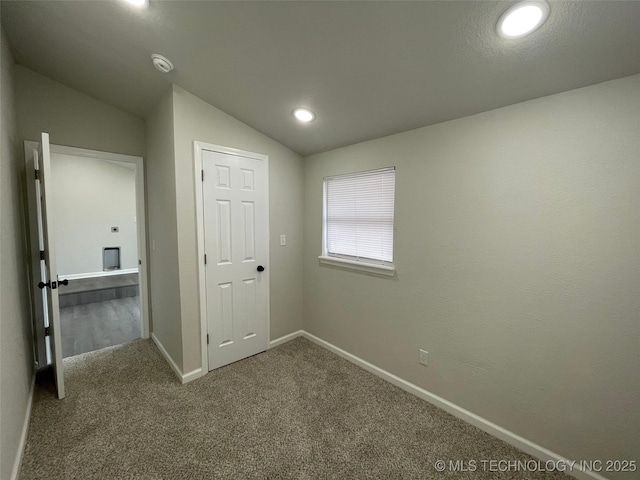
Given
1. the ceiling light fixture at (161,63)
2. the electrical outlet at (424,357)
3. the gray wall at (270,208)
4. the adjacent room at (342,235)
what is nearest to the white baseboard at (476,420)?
the adjacent room at (342,235)

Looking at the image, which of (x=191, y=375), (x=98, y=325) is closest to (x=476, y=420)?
(x=191, y=375)

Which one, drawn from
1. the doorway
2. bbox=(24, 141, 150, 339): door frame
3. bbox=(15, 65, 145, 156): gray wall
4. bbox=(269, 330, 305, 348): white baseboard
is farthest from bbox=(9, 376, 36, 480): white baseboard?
bbox=(15, 65, 145, 156): gray wall

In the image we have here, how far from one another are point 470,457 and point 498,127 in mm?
2042

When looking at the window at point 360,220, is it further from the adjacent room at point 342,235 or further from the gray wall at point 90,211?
the gray wall at point 90,211

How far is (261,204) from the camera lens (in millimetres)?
2631

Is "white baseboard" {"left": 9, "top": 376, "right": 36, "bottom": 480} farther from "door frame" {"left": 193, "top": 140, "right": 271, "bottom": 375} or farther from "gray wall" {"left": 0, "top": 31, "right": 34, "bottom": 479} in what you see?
"door frame" {"left": 193, "top": 140, "right": 271, "bottom": 375}

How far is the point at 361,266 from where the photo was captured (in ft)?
7.95

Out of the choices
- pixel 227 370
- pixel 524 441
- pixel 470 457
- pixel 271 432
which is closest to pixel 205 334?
pixel 227 370

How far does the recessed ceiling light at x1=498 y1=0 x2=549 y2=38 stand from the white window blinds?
3.57ft

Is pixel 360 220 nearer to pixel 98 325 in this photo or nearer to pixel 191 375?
pixel 191 375

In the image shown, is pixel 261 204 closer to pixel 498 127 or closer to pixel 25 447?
pixel 498 127

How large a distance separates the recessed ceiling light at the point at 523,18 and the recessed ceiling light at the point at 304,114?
1.31 meters

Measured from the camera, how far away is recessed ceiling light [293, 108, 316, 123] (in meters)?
2.09

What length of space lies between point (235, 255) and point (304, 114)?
4.70 feet
